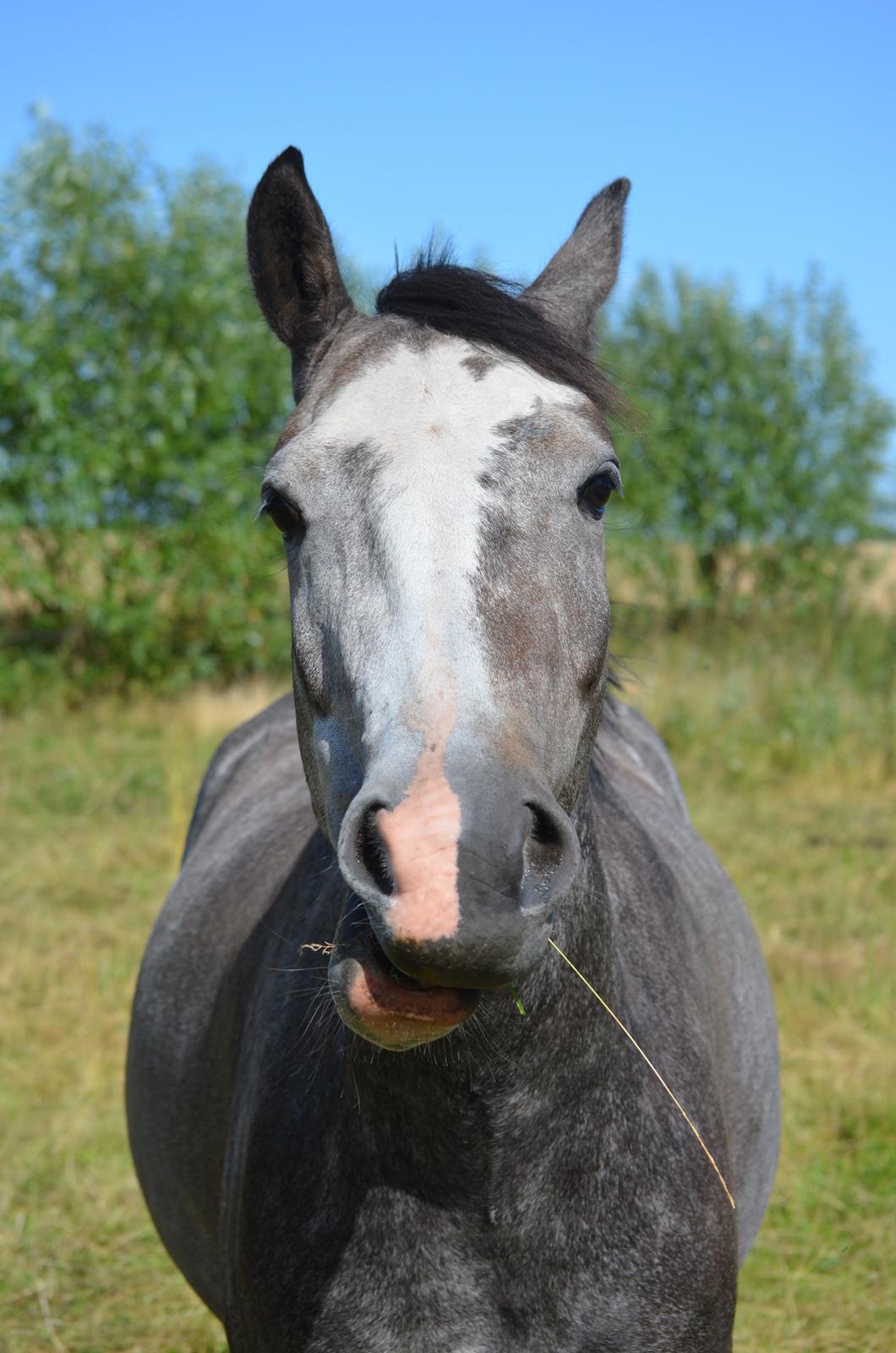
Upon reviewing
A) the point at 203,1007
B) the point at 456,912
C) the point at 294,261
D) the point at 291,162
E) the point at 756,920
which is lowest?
the point at 756,920

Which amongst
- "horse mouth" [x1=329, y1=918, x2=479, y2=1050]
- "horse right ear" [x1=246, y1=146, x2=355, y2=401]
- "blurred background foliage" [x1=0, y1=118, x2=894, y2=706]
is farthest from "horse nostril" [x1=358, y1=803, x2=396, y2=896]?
"blurred background foliage" [x1=0, y1=118, x2=894, y2=706]

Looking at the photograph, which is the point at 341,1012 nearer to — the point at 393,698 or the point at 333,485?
the point at 393,698

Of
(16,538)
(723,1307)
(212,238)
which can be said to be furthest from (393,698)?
(212,238)

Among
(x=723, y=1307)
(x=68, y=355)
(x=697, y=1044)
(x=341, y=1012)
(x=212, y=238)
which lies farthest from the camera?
(x=212, y=238)

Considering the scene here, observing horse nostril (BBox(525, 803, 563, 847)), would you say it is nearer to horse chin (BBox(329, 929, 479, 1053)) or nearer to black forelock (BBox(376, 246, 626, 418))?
horse chin (BBox(329, 929, 479, 1053))

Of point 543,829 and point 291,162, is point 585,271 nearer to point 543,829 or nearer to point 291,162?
point 291,162

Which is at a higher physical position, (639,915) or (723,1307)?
(639,915)

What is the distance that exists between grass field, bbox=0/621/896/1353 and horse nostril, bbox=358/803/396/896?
1183 millimetres

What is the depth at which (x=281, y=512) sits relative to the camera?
2.04 meters

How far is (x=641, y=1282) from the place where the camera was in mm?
1892

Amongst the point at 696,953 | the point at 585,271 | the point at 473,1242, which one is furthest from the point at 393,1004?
the point at 585,271

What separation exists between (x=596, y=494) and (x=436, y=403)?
0.32 m

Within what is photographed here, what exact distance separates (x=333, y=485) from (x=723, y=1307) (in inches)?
60.1

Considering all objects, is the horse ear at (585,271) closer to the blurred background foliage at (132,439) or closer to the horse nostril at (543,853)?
the horse nostril at (543,853)
